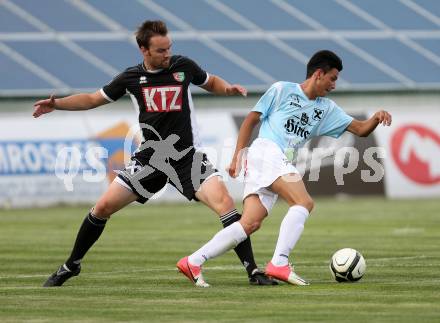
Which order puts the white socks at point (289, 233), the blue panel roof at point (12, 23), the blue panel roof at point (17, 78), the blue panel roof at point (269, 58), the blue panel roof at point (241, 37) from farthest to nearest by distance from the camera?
1. the blue panel roof at point (269, 58)
2. the blue panel roof at point (241, 37)
3. the blue panel roof at point (12, 23)
4. the blue panel roof at point (17, 78)
5. the white socks at point (289, 233)

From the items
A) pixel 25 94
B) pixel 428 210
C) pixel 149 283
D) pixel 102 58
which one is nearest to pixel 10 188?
pixel 25 94

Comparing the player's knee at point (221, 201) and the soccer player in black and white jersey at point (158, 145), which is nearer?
the player's knee at point (221, 201)

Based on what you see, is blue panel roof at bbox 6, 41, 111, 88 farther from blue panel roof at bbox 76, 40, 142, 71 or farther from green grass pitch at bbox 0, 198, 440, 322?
green grass pitch at bbox 0, 198, 440, 322

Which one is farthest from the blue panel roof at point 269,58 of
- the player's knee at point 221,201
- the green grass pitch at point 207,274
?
the player's knee at point 221,201

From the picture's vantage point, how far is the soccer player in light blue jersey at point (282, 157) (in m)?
11.5

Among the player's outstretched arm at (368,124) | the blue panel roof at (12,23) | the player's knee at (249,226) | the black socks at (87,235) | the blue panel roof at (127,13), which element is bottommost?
the blue panel roof at (12,23)

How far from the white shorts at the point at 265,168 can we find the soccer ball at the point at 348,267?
0.85 metres

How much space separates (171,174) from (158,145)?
0.31m

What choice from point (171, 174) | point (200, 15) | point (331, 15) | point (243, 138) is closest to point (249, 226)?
point (243, 138)

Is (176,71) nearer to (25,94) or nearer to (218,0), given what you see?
(25,94)

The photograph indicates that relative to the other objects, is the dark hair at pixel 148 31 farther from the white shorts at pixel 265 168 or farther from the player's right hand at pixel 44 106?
the white shorts at pixel 265 168

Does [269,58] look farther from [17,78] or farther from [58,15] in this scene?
[17,78]

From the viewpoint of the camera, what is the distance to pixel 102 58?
33719mm

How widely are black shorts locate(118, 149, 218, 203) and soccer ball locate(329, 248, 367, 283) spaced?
1.49 meters
